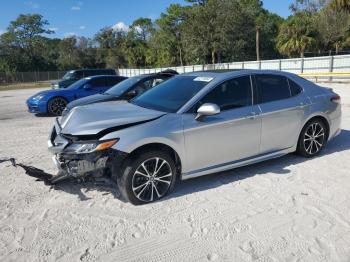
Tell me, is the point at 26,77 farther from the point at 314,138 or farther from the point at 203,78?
the point at 314,138

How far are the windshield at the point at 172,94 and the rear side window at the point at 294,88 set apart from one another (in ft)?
5.34

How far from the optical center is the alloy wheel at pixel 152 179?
426 centimetres

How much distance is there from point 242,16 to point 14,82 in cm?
3872

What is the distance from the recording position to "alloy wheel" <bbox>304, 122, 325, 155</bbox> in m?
5.92

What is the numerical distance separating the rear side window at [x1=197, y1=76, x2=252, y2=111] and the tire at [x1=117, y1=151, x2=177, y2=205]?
0.98m

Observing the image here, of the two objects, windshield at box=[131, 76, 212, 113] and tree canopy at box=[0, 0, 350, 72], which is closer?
windshield at box=[131, 76, 212, 113]

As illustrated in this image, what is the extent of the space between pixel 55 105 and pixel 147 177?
8982 millimetres

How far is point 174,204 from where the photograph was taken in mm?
4359

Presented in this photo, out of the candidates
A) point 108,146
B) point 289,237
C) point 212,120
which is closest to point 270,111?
point 212,120

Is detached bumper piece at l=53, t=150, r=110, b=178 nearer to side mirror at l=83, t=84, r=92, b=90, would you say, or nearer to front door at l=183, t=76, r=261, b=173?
front door at l=183, t=76, r=261, b=173

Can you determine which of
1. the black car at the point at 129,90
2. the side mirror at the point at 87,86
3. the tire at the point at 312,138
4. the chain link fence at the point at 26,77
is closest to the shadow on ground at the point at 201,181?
the tire at the point at 312,138

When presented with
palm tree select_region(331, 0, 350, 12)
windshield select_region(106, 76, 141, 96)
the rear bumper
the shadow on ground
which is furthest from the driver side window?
palm tree select_region(331, 0, 350, 12)

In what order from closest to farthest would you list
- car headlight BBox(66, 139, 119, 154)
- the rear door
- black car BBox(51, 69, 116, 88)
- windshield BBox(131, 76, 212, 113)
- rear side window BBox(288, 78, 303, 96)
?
car headlight BBox(66, 139, 119, 154)
windshield BBox(131, 76, 212, 113)
the rear door
rear side window BBox(288, 78, 303, 96)
black car BBox(51, 69, 116, 88)

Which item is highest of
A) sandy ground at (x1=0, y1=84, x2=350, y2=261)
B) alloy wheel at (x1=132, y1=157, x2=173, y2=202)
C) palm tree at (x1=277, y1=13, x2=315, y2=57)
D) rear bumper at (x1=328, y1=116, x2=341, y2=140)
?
palm tree at (x1=277, y1=13, x2=315, y2=57)
